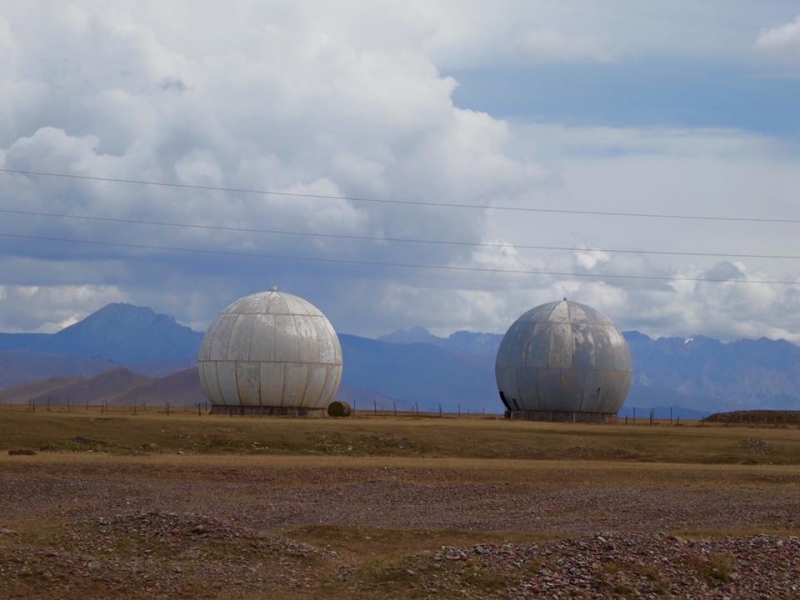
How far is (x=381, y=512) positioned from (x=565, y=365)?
50227 millimetres

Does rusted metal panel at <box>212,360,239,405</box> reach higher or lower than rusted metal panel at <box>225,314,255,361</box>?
lower

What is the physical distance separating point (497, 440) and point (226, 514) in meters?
26.8

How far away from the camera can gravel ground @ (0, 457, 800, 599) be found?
64.2 ft

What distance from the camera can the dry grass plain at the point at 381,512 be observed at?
20.0 m

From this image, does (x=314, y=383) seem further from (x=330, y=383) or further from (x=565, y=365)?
(x=565, y=365)

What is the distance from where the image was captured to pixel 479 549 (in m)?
21.1

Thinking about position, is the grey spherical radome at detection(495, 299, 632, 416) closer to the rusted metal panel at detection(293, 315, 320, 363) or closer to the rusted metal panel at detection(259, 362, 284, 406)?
the rusted metal panel at detection(293, 315, 320, 363)

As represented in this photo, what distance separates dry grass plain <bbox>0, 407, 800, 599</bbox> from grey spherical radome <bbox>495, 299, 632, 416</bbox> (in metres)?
22.5

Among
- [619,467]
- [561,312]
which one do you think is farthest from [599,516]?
[561,312]

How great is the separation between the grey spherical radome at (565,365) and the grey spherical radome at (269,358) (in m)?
12.2

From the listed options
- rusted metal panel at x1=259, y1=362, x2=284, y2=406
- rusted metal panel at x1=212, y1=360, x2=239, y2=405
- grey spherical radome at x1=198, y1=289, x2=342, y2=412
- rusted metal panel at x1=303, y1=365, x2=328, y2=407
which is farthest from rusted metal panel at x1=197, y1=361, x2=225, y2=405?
rusted metal panel at x1=303, y1=365, x2=328, y2=407

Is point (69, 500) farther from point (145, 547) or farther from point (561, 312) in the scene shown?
point (561, 312)

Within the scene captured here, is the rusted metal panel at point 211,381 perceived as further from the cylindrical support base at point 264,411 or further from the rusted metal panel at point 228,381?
the cylindrical support base at point 264,411

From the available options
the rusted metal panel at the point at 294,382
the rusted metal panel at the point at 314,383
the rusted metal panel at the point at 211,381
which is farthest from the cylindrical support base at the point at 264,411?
the rusted metal panel at the point at 211,381
